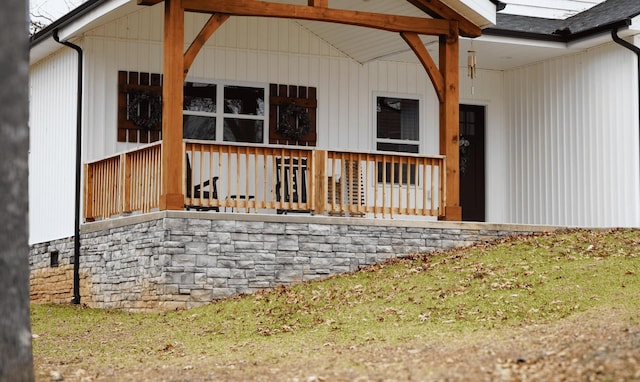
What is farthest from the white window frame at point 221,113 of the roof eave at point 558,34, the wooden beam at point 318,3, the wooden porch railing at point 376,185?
the roof eave at point 558,34

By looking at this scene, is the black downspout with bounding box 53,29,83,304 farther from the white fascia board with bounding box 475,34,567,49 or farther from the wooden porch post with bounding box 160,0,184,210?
the white fascia board with bounding box 475,34,567,49

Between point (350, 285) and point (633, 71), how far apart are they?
→ 6.25 metres

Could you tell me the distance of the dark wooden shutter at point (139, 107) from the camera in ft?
53.2

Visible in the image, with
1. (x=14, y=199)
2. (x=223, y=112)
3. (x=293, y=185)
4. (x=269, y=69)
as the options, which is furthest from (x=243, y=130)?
(x=14, y=199)

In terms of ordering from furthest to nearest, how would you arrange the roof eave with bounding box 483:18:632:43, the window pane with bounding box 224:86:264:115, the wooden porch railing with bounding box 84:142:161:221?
the window pane with bounding box 224:86:264:115, the roof eave with bounding box 483:18:632:43, the wooden porch railing with bounding box 84:142:161:221

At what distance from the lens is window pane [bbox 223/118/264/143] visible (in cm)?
1712

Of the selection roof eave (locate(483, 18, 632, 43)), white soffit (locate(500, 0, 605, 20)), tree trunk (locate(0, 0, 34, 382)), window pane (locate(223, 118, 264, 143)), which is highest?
white soffit (locate(500, 0, 605, 20))

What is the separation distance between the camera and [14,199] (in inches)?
302

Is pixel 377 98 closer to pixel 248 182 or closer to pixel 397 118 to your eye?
pixel 397 118

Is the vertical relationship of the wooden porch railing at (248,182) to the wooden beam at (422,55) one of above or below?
below

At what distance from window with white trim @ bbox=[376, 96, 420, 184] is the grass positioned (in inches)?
150

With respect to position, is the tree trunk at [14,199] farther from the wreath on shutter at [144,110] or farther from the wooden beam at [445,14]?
the wooden beam at [445,14]

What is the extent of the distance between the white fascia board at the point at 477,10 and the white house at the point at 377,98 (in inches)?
1.1

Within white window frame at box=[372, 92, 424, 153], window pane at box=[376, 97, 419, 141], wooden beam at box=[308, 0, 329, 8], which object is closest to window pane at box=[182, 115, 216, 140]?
white window frame at box=[372, 92, 424, 153]
